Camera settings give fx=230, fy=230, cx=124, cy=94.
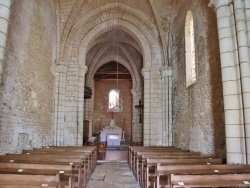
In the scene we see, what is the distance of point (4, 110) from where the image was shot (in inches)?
243

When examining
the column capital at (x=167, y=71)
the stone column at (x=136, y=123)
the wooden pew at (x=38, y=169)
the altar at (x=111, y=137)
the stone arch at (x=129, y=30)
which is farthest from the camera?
the altar at (x=111, y=137)

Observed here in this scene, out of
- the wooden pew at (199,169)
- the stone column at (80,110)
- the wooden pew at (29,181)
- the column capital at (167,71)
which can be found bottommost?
the wooden pew at (199,169)

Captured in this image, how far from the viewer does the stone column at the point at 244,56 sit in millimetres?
4980

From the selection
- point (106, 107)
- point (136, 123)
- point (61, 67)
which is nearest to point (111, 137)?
point (136, 123)

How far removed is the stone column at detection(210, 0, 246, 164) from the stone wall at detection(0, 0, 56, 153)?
5.61 meters

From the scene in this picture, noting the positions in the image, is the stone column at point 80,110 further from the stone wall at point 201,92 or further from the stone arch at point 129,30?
the stone wall at point 201,92

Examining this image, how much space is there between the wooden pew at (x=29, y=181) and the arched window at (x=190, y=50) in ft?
24.3

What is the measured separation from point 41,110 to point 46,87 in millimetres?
1205

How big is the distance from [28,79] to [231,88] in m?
6.31

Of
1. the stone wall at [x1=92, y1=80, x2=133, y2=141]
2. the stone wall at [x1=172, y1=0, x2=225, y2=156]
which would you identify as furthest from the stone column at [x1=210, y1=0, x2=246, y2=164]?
the stone wall at [x1=92, y1=80, x2=133, y2=141]

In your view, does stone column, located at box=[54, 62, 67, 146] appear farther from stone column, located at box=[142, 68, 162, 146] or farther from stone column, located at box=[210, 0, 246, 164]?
stone column, located at box=[210, 0, 246, 164]

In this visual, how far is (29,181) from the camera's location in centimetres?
313

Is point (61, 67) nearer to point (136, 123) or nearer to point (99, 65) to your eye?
point (99, 65)

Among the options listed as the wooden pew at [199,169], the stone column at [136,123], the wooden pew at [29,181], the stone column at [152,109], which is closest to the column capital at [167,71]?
the stone column at [152,109]
